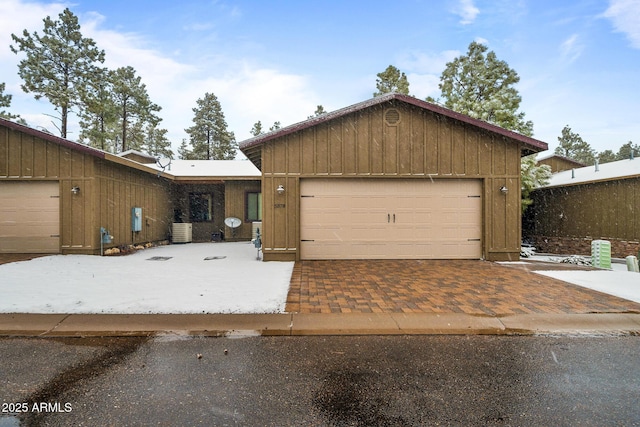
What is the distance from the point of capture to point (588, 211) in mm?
13734

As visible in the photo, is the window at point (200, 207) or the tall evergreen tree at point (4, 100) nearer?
the window at point (200, 207)

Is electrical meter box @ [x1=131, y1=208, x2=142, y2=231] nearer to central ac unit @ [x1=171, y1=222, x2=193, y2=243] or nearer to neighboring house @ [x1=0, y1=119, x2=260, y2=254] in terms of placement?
neighboring house @ [x1=0, y1=119, x2=260, y2=254]

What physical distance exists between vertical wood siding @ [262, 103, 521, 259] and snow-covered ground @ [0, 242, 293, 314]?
181 centimetres

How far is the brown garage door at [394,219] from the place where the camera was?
898 cm

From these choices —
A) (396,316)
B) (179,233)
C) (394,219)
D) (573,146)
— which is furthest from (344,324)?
(573,146)

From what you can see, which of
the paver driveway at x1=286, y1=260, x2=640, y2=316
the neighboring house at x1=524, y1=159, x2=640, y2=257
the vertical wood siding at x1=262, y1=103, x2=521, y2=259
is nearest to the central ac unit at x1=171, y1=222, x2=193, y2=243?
the vertical wood siding at x1=262, y1=103, x2=521, y2=259

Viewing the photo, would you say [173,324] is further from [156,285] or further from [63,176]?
[63,176]

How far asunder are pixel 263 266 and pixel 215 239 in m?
8.50

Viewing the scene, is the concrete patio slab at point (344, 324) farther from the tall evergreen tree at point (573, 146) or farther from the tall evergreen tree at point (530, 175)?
the tall evergreen tree at point (573, 146)

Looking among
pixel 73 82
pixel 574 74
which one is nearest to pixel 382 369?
pixel 574 74

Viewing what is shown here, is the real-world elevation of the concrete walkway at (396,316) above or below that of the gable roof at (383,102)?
below

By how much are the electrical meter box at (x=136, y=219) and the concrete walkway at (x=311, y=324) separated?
26.7 ft

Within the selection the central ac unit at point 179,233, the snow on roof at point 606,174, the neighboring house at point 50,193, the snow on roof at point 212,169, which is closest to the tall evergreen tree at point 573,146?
the snow on roof at point 606,174

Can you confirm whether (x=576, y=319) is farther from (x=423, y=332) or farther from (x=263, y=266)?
(x=263, y=266)
